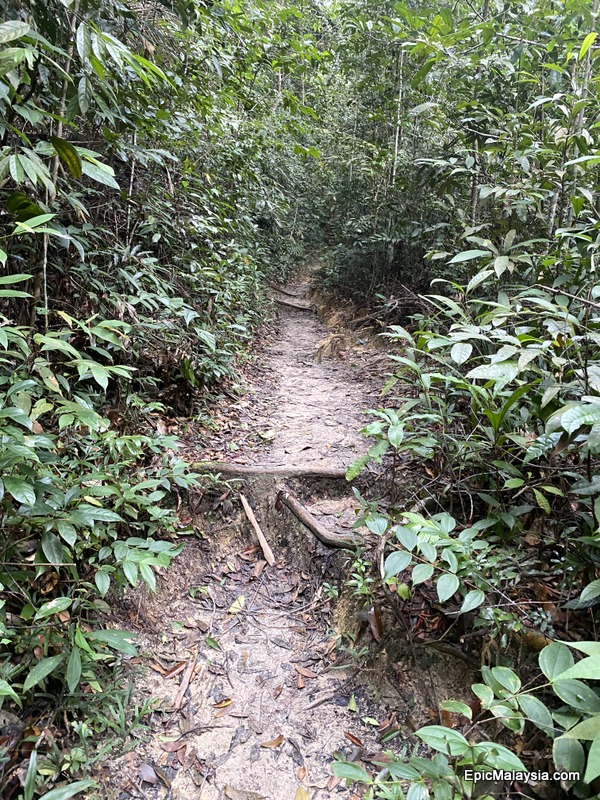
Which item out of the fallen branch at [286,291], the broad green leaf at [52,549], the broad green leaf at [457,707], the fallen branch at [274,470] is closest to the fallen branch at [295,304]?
the fallen branch at [286,291]

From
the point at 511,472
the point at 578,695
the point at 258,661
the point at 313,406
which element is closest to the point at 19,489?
the point at 258,661

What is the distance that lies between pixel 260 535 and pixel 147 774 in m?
1.60

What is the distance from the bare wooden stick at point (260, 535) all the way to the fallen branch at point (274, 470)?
0.75 ft

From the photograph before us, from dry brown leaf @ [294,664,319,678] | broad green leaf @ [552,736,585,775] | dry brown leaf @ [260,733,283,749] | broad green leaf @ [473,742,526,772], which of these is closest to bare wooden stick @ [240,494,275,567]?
dry brown leaf @ [294,664,319,678]

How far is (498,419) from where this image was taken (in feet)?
7.58

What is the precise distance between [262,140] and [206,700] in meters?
7.68

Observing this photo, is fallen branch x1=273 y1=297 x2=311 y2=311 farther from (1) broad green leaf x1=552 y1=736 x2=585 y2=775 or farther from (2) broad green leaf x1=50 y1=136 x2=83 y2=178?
(1) broad green leaf x1=552 y1=736 x2=585 y2=775

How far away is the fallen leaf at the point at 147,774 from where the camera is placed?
2.01 meters

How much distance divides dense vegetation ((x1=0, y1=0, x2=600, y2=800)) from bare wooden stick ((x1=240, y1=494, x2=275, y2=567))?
54cm

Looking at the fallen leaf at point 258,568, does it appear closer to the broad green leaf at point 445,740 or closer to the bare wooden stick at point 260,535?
the bare wooden stick at point 260,535

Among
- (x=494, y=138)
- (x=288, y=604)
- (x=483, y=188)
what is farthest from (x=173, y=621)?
(x=494, y=138)

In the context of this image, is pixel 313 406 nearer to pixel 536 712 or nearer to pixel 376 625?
pixel 376 625

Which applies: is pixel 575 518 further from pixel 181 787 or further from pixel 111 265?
pixel 111 265

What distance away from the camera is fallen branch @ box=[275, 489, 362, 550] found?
297cm
